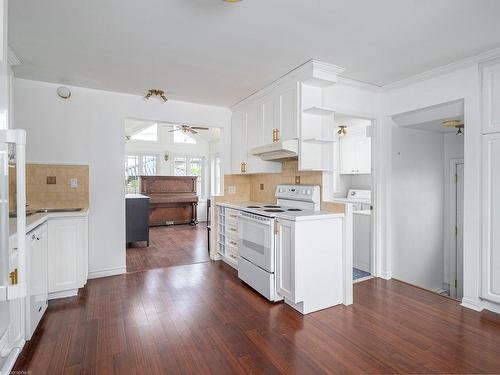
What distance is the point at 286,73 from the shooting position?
3045 mm

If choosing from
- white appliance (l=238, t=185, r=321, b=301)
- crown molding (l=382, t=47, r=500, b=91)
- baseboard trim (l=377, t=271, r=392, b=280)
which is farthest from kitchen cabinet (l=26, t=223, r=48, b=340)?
crown molding (l=382, t=47, r=500, b=91)

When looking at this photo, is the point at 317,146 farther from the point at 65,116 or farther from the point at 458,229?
the point at 65,116

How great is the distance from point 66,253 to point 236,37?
2681 millimetres

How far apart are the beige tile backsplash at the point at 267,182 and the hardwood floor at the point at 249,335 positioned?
1137 millimetres

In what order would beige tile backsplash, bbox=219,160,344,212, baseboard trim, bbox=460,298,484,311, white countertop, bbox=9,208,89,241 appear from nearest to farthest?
white countertop, bbox=9,208,89,241 < baseboard trim, bbox=460,298,484,311 < beige tile backsplash, bbox=219,160,344,212

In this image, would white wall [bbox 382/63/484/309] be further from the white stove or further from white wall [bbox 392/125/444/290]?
the white stove

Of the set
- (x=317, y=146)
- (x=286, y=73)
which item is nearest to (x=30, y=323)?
(x=317, y=146)

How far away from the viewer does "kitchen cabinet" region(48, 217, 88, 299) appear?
9.16ft

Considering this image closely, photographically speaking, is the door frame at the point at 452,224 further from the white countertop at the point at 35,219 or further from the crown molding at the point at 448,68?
the white countertop at the point at 35,219

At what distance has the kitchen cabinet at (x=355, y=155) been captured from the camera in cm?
512

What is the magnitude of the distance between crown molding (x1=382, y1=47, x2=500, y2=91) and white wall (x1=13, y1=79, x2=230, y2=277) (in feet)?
10.3

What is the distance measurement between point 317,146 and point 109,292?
9.19 ft

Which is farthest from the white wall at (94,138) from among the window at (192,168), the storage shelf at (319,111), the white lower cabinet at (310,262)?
the window at (192,168)

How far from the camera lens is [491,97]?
2.53 meters
